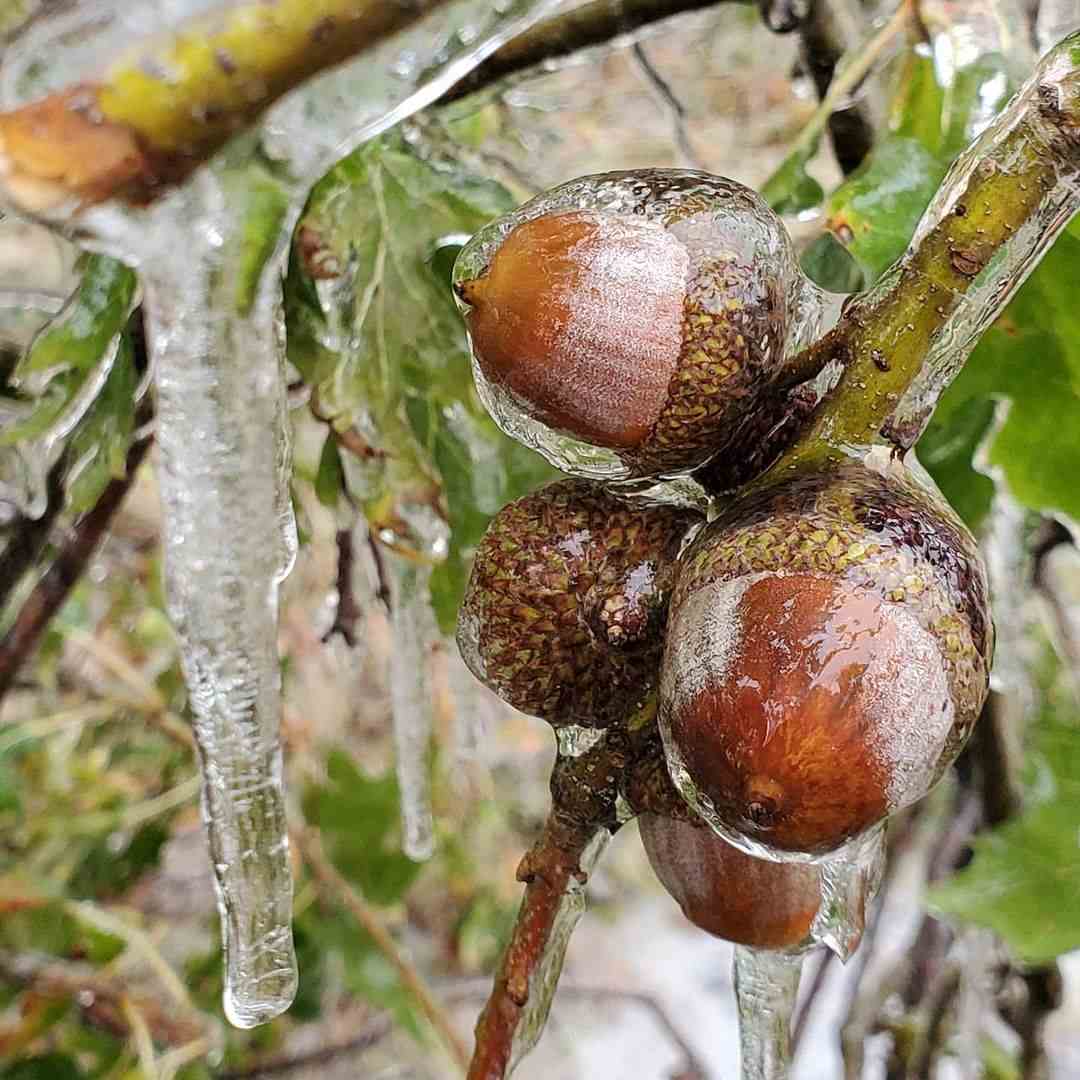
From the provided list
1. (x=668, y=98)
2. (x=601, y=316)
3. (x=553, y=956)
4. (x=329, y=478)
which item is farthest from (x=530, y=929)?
(x=668, y=98)

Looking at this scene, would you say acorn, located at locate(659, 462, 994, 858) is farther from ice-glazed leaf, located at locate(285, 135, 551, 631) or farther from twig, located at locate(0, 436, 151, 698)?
twig, located at locate(0, 436, 151, 698)

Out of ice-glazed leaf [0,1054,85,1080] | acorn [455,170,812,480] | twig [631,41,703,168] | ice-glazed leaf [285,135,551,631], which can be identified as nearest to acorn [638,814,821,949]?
acorn [455,170,812,480]

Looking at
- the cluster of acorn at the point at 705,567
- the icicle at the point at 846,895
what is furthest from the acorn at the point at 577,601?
the icicle at the point at 846,895

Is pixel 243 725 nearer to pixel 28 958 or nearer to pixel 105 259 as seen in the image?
pixel 105 259

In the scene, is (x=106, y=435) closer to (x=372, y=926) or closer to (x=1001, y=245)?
(x=1001, y=245)

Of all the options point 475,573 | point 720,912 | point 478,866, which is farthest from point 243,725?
point 478,866
